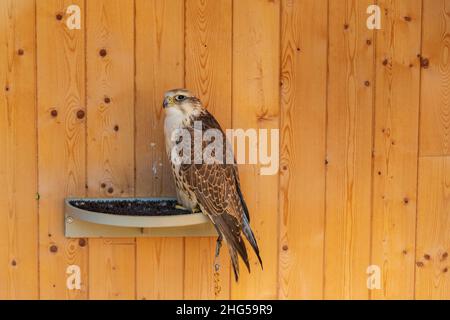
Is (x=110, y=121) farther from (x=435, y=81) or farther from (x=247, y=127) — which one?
(x=435, y=81)

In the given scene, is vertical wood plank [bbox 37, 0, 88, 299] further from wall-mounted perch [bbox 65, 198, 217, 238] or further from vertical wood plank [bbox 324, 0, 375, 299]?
vertical wood plank [bbox 324, 0, 375, 299]

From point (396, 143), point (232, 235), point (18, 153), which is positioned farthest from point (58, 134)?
point (396, 143)

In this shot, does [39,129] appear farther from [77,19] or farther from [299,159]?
[299,159]

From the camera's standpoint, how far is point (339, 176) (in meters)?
2.43

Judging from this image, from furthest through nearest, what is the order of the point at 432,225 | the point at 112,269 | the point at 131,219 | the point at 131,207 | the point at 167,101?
the point at 432,225 < the point at 112,269 < the point at 131,207 < the point at 167,101 < the point at 131,219

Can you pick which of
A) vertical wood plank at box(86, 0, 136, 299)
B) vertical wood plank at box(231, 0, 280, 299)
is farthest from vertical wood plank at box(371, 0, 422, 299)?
vertical wood plank at box(86, 0, 136, 299)

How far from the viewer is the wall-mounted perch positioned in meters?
2.05

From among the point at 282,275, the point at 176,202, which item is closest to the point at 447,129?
the point at 282,275

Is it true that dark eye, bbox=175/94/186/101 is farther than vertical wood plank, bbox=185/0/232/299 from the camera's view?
No

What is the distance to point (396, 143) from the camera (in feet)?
8.00

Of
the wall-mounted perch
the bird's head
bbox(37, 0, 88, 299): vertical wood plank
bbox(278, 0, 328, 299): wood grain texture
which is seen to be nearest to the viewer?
the wall-mounted perch

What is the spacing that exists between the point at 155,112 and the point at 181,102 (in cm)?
20

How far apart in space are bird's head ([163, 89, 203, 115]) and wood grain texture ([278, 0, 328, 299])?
383 mm

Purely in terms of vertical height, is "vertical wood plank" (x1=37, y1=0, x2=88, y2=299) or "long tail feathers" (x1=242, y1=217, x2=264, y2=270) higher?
"vertical wood plank" (x1=37, y1=0, x2=88, y2=299)
